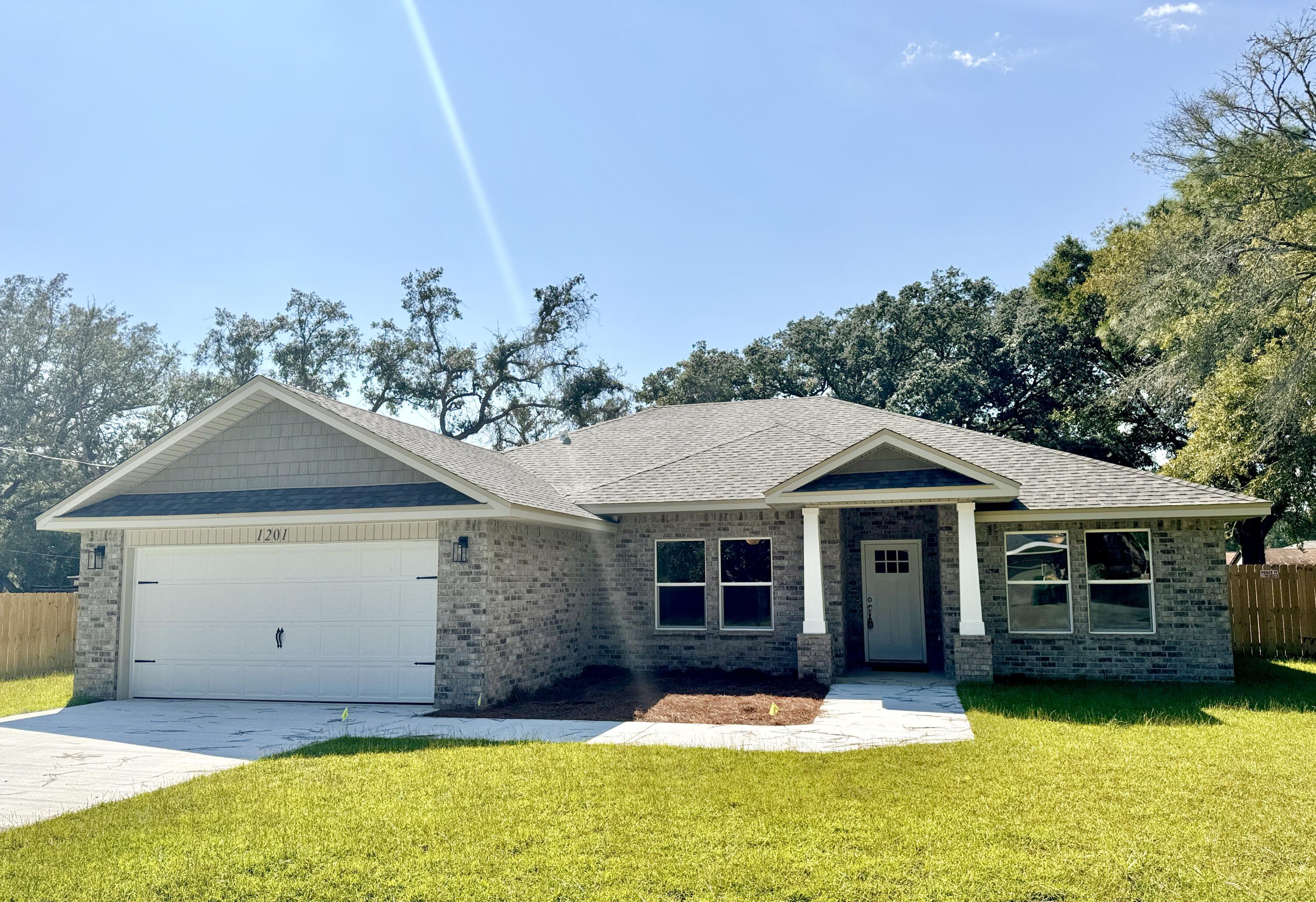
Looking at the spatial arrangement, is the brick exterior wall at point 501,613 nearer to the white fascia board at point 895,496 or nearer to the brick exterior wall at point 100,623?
the white fascia board at point 895,496

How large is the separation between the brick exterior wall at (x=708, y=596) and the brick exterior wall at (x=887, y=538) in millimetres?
1270

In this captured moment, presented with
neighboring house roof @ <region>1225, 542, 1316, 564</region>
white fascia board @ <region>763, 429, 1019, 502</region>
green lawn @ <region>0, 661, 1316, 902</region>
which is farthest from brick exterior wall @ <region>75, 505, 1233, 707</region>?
neighboring house roof @ <region>1225, 542, 1316, 564</region>

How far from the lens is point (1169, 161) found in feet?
59.0

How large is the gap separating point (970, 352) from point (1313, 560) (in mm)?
17495

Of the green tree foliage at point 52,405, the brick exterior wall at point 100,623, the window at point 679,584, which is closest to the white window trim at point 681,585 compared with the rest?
the window at point 679,584

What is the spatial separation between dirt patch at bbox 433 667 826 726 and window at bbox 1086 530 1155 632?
4.74m

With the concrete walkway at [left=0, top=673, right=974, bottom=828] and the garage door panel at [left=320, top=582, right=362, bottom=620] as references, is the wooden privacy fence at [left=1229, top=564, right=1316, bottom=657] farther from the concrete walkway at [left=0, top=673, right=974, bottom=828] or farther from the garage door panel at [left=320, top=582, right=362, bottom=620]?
the garage door panel at [left=320, top=582, right=362, bottom=620]

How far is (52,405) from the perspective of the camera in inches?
1453

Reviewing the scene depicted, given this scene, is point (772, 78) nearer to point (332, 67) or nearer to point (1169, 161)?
point (332, 67)

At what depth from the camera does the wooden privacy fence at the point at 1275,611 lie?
17641mm

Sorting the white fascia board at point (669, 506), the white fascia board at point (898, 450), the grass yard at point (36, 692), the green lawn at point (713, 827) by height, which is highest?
→ the white fascia board at point (898, 450)

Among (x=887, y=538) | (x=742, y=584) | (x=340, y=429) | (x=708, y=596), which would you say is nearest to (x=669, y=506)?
(x=708, y=596)

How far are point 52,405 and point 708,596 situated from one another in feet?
112

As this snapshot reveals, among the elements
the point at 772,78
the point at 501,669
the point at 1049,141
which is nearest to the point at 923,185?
the point at 1049,141
